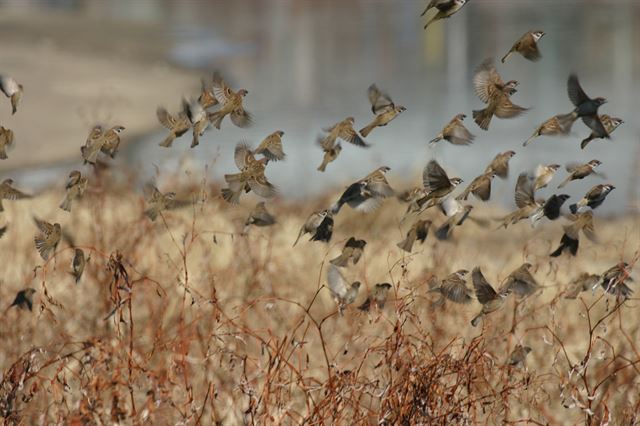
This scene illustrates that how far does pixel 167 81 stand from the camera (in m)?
13.6

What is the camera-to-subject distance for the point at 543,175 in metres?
2.59

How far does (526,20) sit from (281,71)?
283 inches

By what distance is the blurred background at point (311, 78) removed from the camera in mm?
9453

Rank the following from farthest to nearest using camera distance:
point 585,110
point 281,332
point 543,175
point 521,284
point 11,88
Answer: point 281,332
point 11,88
point 543,175
point 521,284
point 585,110

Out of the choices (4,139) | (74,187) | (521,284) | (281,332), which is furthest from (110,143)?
(281,332)

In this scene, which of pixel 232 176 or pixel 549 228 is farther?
pixel 549 228

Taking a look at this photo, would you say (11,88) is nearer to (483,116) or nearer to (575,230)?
(483,116)

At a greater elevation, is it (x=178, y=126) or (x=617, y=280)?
(x=178, y=126)

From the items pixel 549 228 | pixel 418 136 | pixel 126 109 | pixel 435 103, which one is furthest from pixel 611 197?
pixel 126 109

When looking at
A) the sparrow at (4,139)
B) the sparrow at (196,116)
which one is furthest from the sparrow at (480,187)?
the sparrow at (4,139)

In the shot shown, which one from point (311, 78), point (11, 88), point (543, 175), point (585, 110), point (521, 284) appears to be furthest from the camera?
point (311, 78)

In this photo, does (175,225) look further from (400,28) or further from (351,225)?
(400,28)

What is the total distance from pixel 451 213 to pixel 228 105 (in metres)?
0.53

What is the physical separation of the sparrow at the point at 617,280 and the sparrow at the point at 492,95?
0.38 meters
